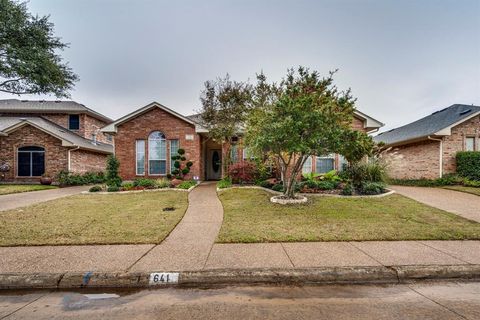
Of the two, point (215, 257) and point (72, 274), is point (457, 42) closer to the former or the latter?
point (215, 257)

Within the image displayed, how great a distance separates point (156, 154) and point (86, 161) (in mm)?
7124

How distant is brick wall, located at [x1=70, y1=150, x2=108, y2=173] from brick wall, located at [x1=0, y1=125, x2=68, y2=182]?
0.51 meters

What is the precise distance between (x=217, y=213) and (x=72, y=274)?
14.1ft

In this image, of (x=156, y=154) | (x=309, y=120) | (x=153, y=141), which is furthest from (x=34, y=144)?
(x=309, y=120)

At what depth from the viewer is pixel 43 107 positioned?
70.1ft

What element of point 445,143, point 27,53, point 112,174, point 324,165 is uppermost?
point 27,53

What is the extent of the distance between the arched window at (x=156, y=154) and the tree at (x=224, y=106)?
373cm

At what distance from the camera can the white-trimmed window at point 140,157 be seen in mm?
14641

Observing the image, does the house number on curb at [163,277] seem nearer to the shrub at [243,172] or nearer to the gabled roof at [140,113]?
the shrub at [243,172]

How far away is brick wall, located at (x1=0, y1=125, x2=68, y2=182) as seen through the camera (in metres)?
15.5

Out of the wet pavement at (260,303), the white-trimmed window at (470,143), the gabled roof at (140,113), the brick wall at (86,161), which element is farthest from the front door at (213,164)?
the white-trimmed window at (470,143)

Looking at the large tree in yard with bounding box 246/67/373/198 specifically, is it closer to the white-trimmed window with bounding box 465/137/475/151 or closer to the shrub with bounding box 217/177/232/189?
the shrub with bounding box 217/177/232/189

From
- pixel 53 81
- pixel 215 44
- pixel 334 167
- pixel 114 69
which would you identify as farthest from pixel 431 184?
pixel 114 69

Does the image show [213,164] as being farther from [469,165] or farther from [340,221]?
[469,165]
